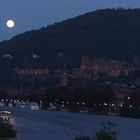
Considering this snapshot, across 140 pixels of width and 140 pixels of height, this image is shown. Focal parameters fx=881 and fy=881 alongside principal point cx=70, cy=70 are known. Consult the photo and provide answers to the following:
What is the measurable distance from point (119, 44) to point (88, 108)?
624 inches

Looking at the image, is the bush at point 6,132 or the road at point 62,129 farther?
the road at point 62,129

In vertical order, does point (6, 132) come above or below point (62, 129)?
below

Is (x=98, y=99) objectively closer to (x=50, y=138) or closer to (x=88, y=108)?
(x=88, y=108)

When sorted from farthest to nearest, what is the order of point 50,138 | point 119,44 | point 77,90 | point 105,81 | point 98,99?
point 105,81
point 119,44
point 77,90
point 98,99
point 50,138

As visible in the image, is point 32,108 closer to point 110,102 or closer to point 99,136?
point 110,102

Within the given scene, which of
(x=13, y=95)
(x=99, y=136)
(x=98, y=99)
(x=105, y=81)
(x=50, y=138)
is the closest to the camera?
(x=99, y=136)

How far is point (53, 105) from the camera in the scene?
147000 mm

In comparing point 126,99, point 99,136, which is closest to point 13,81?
point 126,99

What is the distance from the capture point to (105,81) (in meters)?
155

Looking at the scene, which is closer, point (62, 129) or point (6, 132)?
point (6, 132)

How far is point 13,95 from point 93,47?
933 inches

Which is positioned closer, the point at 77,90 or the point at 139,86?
the point at 77,90

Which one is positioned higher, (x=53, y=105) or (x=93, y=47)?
(x=93, y=47)

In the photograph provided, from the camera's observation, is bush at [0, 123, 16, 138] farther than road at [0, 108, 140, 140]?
No
